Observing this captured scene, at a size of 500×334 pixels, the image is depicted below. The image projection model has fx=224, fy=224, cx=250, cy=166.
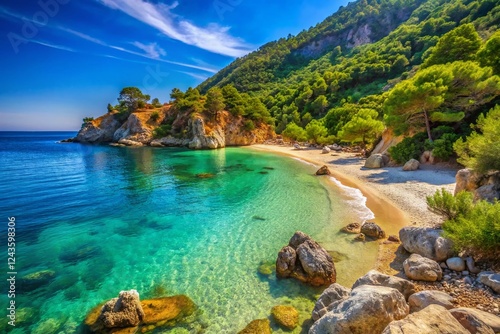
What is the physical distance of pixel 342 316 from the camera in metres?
4.39

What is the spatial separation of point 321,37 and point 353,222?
14533 centimetres

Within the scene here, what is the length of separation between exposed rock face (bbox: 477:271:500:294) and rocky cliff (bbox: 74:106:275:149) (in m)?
51.6

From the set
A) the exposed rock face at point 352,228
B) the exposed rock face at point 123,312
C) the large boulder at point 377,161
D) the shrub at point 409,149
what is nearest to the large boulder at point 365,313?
the exposed rock face at point 123,312

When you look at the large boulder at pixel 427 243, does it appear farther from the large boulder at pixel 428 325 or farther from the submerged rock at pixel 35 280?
the submerged rock at pixel 35 280

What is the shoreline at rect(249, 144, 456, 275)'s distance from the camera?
9371mm

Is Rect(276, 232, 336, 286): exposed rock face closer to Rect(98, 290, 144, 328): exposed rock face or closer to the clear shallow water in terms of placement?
the clear shallow water

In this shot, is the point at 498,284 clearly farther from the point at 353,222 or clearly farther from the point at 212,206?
the point at 212,206

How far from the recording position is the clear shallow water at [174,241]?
7137mm

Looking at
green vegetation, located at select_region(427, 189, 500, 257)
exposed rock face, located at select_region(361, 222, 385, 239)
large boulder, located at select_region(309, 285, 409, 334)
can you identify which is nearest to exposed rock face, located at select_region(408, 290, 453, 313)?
large boulder, located at select_region(309, 285, 409, 334)

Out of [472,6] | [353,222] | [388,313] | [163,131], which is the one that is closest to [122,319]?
[388,313]

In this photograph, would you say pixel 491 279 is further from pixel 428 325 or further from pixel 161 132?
pixel 161 132

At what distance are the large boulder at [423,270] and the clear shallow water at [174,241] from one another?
5.50 feet

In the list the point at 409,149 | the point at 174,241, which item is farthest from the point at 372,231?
the point at 409,149

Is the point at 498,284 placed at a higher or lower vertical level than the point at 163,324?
higher
